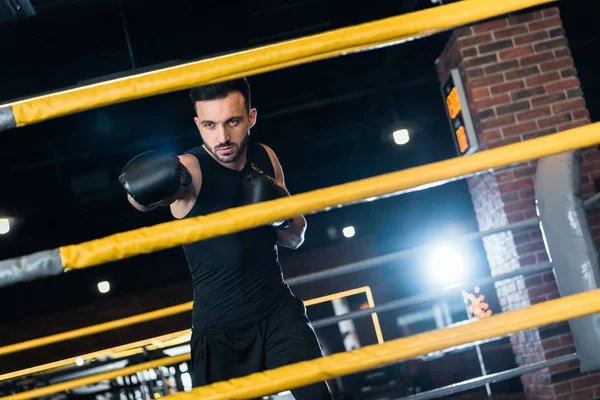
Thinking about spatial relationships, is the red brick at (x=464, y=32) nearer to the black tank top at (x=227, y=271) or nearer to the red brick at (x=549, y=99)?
the red brick at (x=549, y=99)

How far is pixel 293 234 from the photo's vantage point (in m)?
1.62

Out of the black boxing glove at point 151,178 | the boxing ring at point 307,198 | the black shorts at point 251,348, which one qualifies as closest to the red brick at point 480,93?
the black shorts at point 251,348

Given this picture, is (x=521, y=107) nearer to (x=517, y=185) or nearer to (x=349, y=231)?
(x=517, y=185)

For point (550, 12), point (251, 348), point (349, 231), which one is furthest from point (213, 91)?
point (349, 231)

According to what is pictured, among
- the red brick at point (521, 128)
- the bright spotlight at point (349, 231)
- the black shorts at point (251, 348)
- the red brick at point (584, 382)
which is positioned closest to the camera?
the black shorts at point (251, 348)

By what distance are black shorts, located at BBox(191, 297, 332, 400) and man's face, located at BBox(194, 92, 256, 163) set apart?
1.48 feet

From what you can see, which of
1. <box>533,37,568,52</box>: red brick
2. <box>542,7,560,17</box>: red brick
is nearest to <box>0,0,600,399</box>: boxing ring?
<box>533,37,568,52</box>: red brick

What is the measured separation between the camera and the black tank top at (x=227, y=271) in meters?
1.48

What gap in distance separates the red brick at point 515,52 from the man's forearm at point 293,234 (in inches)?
88.0

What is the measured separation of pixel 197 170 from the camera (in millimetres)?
1457

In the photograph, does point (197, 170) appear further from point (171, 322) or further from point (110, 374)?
point (171, 322)

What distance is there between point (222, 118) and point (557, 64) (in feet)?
8.46

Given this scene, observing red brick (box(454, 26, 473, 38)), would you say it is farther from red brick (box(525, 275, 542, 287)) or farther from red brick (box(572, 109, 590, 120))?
red brick (box(525, 275, 542, 287))

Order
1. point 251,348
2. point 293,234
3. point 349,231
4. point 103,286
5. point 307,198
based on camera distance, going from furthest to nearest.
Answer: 1. point 349,231
2. point 103,286
3. point 293,234
4. point 251,348
5. point 307,198
